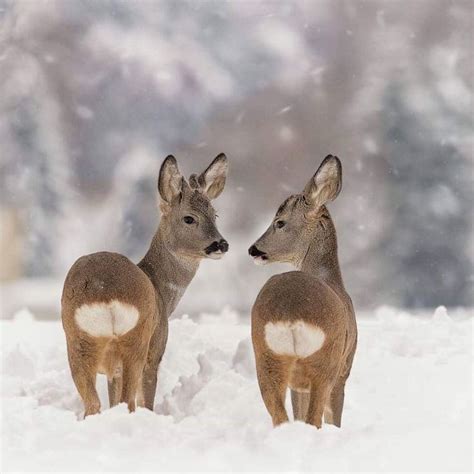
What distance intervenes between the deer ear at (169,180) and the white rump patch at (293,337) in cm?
89

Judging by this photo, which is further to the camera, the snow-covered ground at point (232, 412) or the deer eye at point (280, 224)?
the deer eye at point (280, 224)

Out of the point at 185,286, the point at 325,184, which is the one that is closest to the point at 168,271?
the point at 185,286

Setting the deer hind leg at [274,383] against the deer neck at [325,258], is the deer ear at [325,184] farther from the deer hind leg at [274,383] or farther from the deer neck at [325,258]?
the deer hind leg at [274,383]

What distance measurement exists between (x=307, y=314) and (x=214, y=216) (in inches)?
35.0

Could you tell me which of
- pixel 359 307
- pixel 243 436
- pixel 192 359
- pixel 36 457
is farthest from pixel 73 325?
pixel 359 307

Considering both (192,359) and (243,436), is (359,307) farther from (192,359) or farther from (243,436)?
(243,436)

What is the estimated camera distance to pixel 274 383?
9.03ft

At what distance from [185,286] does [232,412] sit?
50 cm

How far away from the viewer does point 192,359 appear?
166 inches

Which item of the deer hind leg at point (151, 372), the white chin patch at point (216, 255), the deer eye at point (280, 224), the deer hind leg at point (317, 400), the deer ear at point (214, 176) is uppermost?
the deer ear at point (214, 176)

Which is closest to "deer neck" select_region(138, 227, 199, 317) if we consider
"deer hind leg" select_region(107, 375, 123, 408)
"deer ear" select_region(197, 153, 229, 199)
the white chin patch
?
the white chin patch

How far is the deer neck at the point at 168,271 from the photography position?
3.48m

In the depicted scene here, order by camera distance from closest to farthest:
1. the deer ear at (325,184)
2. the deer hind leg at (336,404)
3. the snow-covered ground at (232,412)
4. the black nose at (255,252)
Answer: the snow-covered ground at (232,412), the deer hind leg at (336,404), the deer ear at (325,184), the black nose at (255,252)

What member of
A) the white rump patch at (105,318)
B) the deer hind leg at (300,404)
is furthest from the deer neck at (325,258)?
the white rump patch at (105,318)
